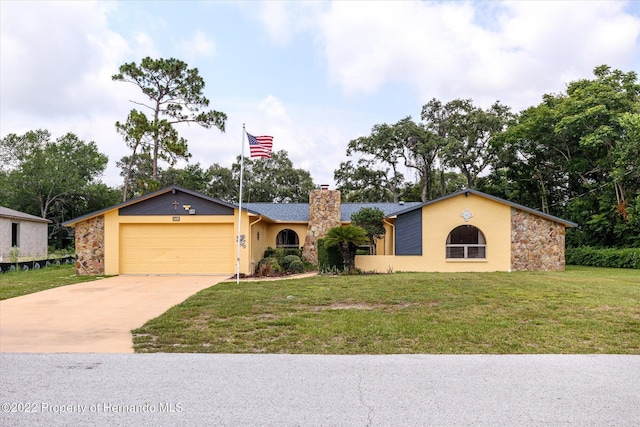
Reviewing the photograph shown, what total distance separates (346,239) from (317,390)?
12606 millimetres

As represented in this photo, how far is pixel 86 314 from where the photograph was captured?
9039 mm

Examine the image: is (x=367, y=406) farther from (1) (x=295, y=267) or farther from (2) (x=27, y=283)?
(1) (x=295, y=267)

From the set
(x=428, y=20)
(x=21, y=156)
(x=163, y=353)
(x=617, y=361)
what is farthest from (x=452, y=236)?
(x=21, y=156)

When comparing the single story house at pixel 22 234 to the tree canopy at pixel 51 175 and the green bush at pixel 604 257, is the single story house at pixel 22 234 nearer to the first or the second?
the tree canopy at pixel 51 175

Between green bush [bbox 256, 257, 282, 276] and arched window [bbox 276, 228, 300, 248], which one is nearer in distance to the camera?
green bush [bbox 256, 257, 282, 276]

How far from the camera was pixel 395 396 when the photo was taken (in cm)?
430

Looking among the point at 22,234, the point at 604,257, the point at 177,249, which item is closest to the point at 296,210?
the point at 177,249

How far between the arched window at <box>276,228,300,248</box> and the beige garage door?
695 centimetres

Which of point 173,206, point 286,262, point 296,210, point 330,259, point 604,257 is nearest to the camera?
point 173,206

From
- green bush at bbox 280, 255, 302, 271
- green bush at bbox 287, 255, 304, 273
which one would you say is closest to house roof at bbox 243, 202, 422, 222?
green bush at bbox 280, 255, 302, 271

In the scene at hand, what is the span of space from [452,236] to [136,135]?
19022 mm

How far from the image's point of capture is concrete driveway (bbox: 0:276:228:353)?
6.61m

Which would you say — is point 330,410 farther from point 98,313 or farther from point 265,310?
Result: point 98,313

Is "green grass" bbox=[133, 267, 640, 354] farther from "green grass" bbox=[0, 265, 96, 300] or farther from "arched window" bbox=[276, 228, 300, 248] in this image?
"arched window" bbox=[276, 228, 300, 248]
